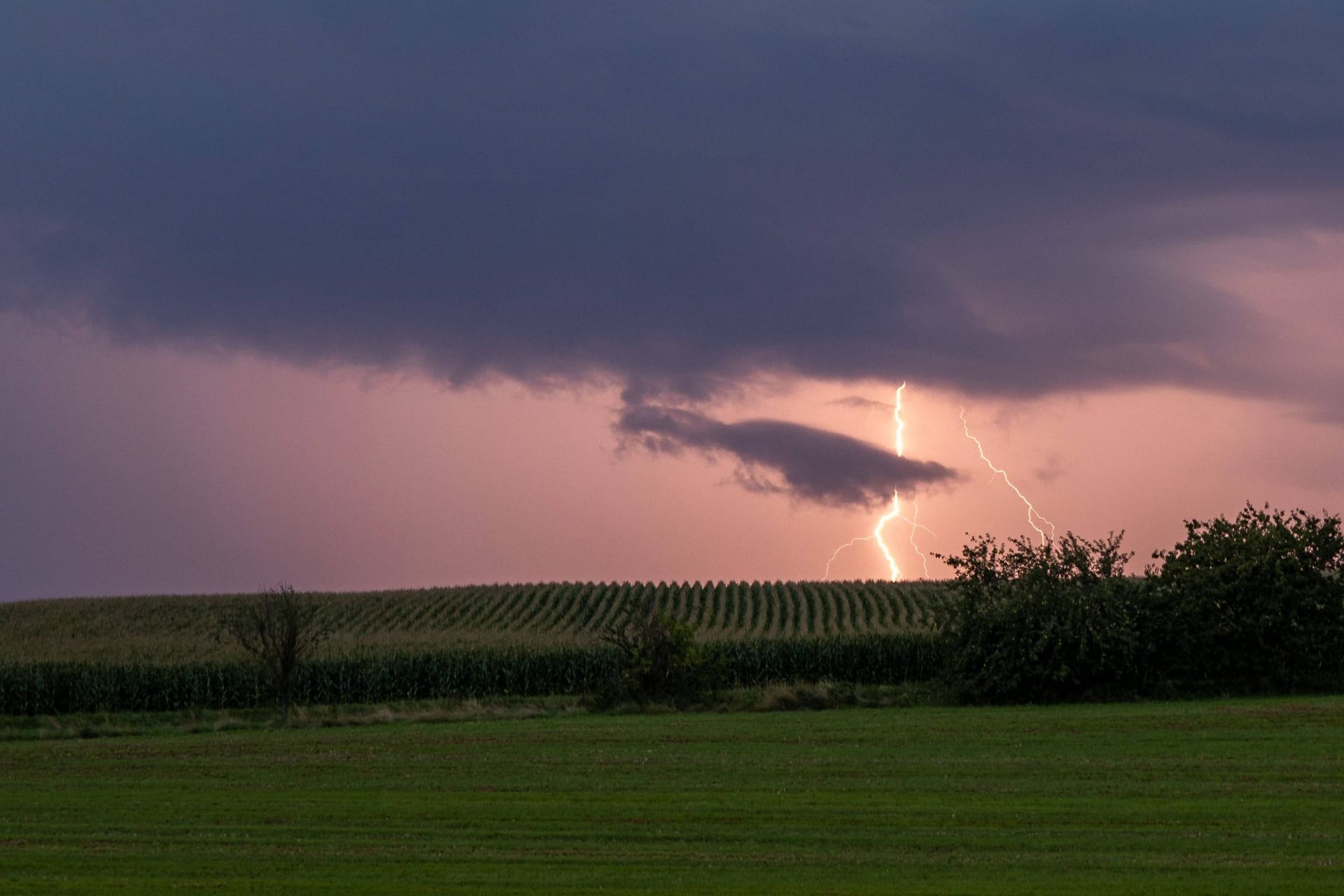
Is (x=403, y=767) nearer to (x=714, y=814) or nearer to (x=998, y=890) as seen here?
(x=714, y=814)

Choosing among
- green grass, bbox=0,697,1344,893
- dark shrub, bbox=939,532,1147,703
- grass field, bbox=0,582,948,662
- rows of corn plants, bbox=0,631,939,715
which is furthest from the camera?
grass field, bbox=0,582,948,662

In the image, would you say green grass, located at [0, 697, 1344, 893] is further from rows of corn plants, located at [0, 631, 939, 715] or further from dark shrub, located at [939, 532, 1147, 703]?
rows of corn plants, located at [0, 631, 939, 715]

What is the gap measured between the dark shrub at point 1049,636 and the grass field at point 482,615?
47.6 feet

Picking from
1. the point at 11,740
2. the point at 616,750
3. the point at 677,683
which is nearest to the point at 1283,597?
the point at 677,683

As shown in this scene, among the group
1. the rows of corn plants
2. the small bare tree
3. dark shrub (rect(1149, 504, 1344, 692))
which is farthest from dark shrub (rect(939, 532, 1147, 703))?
the small bare tree

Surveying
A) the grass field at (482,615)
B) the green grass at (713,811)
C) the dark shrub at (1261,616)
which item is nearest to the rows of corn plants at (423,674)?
the grass field at (482,615)

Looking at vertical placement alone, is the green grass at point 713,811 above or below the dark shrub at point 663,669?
below

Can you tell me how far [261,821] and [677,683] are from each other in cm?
2501

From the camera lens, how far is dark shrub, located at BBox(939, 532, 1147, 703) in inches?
1634

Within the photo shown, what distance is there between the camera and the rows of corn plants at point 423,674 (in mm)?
50219

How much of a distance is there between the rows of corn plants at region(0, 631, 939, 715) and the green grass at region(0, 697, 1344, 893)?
17.2 meters

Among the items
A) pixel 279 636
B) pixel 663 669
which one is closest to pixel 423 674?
pixel 279 636

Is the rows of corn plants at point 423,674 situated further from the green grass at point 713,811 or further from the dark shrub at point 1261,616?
the green grass at point 713,811

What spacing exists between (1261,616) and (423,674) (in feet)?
103
